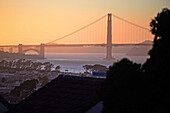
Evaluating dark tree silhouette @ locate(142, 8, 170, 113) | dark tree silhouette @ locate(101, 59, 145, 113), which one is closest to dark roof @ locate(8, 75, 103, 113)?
dark tree silhouette @ locate(101, 59, 145, 113)

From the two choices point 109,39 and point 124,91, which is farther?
point 109,39

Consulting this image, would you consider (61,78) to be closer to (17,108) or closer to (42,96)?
(42,96)

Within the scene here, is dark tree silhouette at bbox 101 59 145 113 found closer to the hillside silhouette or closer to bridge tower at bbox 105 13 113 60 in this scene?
the hillside silhouette

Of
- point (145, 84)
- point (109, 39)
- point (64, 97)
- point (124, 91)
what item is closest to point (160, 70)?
point (145, 84)

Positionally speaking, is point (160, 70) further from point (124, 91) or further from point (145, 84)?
point (124, 91)

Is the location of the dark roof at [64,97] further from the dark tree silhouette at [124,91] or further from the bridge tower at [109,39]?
the bridge tower at [109,39]
